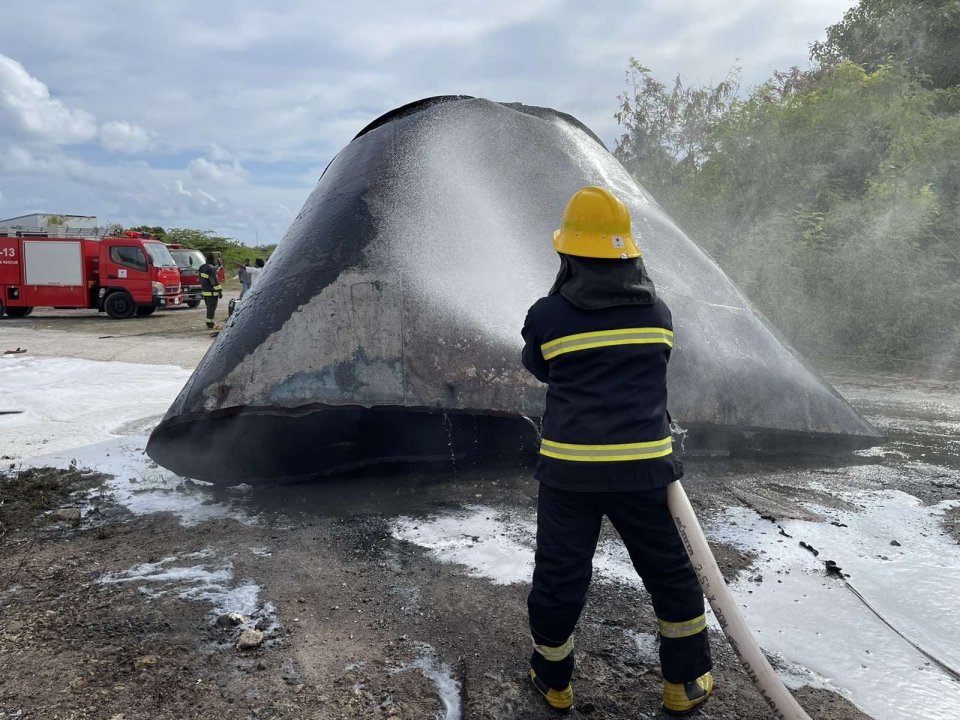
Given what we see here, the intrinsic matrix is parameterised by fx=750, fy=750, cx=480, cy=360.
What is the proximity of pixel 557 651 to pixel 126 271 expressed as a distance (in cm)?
1622

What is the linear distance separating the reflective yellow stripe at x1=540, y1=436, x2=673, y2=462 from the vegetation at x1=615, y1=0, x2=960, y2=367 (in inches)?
289

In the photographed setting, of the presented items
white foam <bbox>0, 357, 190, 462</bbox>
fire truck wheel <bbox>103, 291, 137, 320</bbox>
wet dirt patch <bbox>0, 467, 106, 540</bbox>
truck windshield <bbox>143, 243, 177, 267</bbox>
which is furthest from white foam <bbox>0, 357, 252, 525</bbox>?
truck windshield <bbox>143, 243, 177, 267</bbox>

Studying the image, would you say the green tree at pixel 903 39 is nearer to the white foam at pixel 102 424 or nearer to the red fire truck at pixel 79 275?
the white foam at pixel 102 424


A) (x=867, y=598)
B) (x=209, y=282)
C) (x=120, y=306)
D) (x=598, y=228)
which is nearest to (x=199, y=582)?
(x=598, y=228)

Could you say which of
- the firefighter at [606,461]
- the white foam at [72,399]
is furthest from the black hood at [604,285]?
the white foam at [72,399]

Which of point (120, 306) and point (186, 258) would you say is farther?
point (186, 258)

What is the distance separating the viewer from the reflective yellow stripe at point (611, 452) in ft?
6.75

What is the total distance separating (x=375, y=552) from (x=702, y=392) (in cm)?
204

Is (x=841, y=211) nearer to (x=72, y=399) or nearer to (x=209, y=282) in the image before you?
(x=72, y=399)

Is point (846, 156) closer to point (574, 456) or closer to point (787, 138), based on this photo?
point (787, 138)

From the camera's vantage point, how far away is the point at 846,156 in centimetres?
1034

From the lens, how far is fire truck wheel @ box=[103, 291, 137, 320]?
15.9 metres

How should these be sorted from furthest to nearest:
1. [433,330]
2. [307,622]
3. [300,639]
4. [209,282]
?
[209,282], [433,330], [307,622], [300,639]

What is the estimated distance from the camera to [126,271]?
1606cm
